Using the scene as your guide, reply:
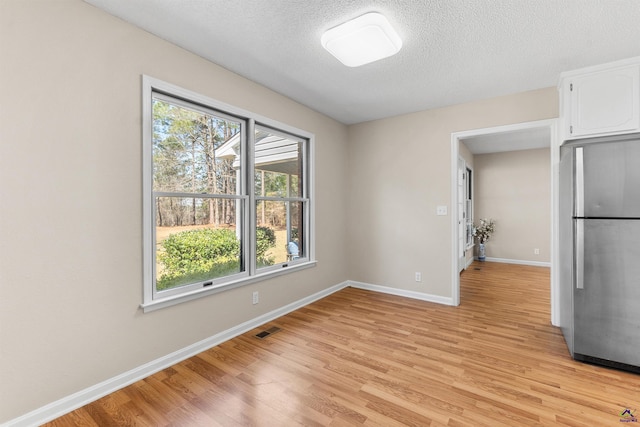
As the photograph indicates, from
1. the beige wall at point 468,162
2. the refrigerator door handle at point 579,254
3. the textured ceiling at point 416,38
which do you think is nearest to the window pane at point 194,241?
the textured ceiling at point 416,38

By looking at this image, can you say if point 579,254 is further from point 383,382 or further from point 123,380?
point 123,380

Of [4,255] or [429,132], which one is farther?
[429,132]

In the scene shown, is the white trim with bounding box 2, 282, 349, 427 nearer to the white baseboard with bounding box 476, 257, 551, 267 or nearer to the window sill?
the window sill

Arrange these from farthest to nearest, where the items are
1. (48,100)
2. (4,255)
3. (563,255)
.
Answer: (563,255)
(48,100)
(4,255)

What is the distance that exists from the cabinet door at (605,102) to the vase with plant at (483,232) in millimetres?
Result: 4261

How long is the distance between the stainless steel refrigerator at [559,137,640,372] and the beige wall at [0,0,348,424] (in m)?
3.23

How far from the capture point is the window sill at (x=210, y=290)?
2168mm

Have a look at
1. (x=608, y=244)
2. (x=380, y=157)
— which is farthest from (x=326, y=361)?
(x=380, y=157)

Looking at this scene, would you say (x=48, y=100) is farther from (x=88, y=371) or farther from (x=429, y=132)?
(x=429, y=132)

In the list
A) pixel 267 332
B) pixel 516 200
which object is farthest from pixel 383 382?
pixel 516 200

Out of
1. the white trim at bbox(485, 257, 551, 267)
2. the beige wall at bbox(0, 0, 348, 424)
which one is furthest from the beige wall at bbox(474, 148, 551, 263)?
the beige wall at bbox(0, 0, 348, 424)

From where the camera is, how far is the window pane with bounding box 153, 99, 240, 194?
2301 millimetres

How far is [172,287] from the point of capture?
2.37 m

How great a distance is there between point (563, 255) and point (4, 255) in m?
4.27
